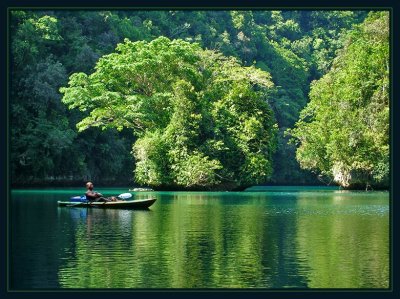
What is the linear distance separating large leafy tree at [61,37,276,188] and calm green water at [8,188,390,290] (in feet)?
61.5

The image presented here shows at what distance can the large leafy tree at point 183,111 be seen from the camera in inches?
1900

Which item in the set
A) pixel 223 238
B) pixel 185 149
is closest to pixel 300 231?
pixel 223 238

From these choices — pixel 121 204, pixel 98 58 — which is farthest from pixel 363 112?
pixel 121 204

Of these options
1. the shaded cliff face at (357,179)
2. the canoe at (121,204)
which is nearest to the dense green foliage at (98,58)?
the shaded cliff face at (357,179)

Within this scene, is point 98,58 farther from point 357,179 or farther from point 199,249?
point 199,249

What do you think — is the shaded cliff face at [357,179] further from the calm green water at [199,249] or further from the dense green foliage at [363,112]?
the calm green water at [199,249]

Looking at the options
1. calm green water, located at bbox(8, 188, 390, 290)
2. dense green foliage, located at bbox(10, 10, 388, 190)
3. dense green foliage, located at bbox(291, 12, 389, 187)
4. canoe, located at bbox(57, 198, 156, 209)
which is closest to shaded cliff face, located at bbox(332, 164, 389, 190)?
dense green foliage, located at bbox(291, 12, 389, 187)

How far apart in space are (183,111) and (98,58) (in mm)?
11269

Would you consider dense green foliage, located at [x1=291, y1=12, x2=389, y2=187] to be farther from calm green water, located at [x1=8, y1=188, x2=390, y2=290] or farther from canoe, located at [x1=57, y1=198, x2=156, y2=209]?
canoe, located at [x1=57, y1=198, x2=156, y2=209]

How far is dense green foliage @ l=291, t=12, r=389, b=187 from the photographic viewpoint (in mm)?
46281

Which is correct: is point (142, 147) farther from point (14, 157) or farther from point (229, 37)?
point (229, 37)

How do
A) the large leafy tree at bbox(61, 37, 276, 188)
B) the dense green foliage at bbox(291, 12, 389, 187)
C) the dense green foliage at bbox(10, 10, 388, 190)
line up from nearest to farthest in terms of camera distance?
the dense green foliage at bbox(291, 12, 389, 187)
the large leafy tree at bbox(61, 37, 276, 188)
the dense green foliage at bbox(10, 10, 388, 190)

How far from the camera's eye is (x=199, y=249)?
18.2 m

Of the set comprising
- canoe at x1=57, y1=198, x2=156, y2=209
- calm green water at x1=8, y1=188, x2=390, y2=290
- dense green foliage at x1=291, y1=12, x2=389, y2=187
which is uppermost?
dense green foliage at x1=291, y1=12, x2=389, y2=187
